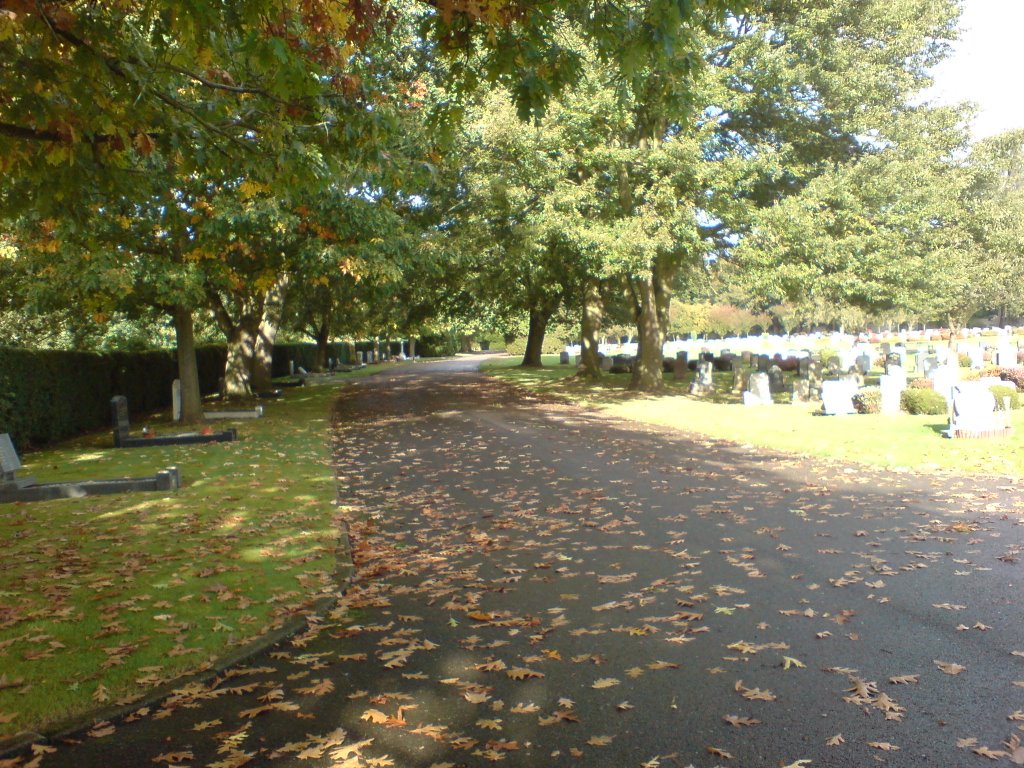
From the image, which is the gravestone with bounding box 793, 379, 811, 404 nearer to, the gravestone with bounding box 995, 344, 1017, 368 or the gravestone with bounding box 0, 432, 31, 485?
the gravestone with bounding box 995, 344, 1017, 368

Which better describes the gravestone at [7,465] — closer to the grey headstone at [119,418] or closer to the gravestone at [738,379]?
the grey headstone at [119,418]

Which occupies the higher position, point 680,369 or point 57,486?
point 680,369

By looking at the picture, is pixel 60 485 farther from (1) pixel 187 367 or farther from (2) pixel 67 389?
(1) pixel 187 367

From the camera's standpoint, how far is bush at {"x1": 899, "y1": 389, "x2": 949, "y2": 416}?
1788 centimetres

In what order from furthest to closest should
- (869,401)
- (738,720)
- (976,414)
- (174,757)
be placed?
(869,401)
(976,414)
(738,720)
(174,757)

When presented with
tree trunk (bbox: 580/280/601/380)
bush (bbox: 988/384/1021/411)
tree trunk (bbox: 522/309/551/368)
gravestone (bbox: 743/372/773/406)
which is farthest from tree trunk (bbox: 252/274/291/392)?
bush (bbox: 988/384/1021/411)

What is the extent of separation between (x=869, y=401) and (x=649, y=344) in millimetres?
11207

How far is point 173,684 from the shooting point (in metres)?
5.21

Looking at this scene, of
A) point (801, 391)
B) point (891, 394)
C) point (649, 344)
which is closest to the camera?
point (891, 394)

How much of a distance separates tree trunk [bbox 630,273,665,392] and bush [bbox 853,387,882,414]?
10051 mm

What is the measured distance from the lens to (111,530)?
376 inches

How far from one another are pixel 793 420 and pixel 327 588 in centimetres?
1392

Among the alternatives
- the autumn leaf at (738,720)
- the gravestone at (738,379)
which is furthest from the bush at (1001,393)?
the autumn leaf at (738,720)

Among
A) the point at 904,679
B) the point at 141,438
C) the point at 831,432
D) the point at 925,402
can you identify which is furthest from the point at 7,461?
the point at 925,402
